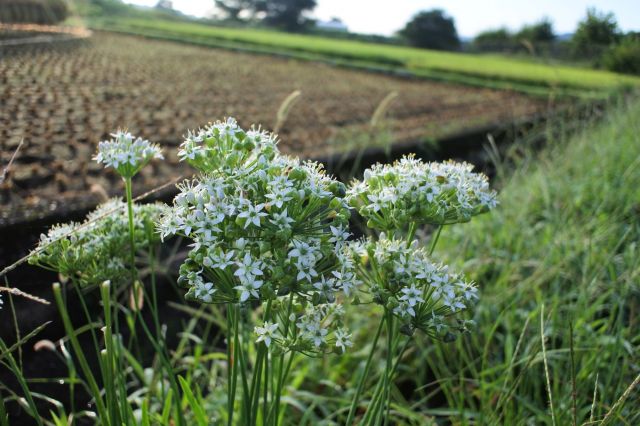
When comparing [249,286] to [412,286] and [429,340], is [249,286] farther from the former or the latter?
[429,340]

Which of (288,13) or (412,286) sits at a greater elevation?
(288,13)

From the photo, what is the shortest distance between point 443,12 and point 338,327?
54466mm

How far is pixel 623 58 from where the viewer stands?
554cm

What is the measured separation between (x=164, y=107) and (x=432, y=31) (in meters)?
43.0

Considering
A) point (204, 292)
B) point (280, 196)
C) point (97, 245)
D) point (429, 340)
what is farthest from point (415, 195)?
point (429, 340)

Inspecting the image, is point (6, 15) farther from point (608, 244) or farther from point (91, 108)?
point (608, 244)

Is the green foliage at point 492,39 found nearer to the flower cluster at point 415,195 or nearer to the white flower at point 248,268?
the flower cluster at point 415,195

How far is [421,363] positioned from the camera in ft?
9.82

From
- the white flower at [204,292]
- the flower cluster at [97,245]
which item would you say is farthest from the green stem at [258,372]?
the flower cluster at [97,245]

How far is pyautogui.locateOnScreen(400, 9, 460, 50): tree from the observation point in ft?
151

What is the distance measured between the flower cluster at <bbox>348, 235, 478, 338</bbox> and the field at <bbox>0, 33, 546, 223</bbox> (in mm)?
2013

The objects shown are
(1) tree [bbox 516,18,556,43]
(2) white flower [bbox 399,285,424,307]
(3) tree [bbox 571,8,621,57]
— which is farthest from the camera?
(1) tree [bbox 516,18,556,43]

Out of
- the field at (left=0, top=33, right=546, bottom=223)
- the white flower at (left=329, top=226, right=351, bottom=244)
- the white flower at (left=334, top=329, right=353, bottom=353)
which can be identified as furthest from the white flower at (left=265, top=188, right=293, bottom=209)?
the field at (left=0, top=33, right=546, bottom=223)

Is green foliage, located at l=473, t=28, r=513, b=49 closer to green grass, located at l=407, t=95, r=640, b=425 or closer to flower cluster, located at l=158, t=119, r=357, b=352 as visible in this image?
green grass, located at l=407, t=95, r=640, b=425
